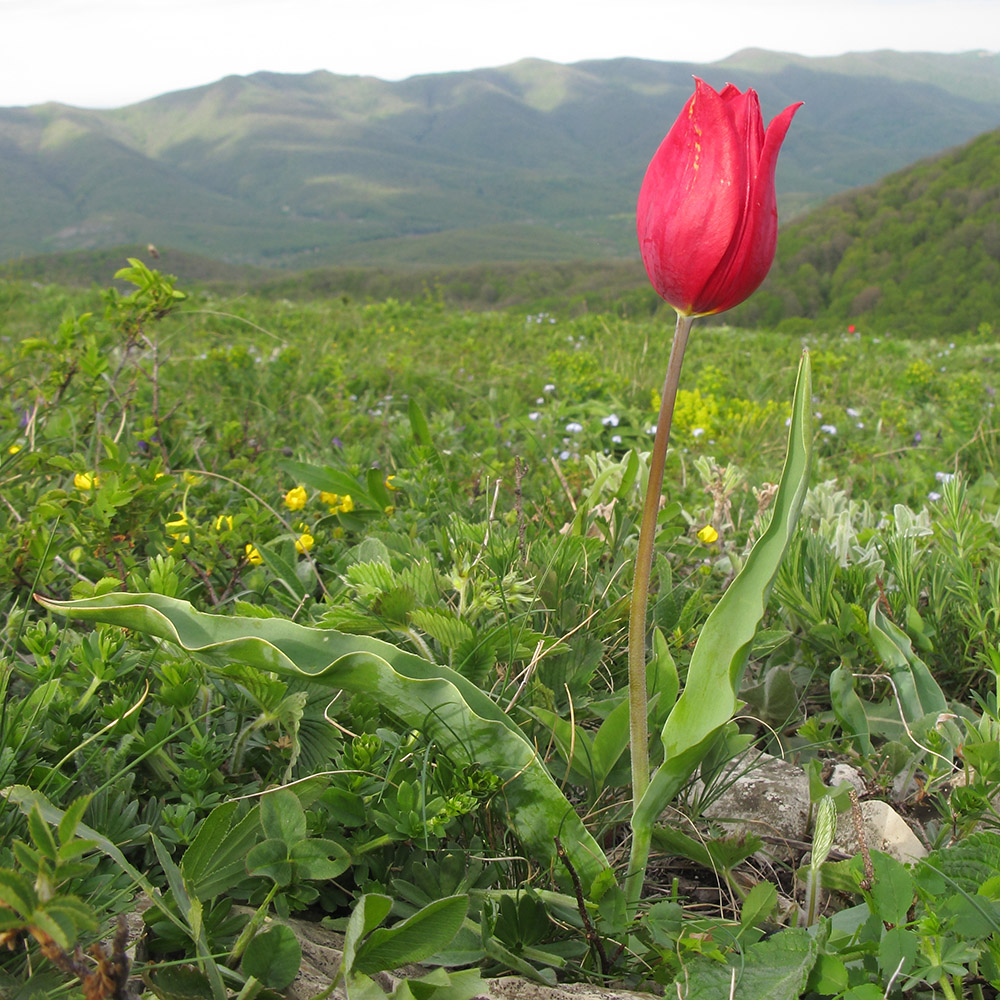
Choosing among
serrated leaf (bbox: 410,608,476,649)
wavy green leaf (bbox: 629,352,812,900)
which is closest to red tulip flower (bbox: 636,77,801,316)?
wavy green leaf (bbox: 629,352,812,900)

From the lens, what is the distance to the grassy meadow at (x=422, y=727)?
3.10ft

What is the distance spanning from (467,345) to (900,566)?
5.33 meters

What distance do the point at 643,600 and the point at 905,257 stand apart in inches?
1613

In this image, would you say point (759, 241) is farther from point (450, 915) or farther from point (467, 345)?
point (467, 345)

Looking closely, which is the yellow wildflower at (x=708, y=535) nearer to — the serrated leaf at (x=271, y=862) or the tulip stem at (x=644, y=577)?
the tulip stem at (x=644, y=577)

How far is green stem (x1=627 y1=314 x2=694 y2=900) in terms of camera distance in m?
1.00

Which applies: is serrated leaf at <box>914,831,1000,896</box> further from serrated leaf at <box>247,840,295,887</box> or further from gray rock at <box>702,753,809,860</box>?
serrated leaf at <box>247,840,295,887</box>

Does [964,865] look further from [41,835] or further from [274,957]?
[41,835]

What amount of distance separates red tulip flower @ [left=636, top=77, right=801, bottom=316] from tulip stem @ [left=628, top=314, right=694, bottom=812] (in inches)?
3.0

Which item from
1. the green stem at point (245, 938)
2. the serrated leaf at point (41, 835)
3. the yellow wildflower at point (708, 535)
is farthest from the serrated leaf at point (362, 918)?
the yellow wildflower at point (708, 535)

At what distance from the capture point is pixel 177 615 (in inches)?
41.2

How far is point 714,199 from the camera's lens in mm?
983

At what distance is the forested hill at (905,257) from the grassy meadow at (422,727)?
28.8m

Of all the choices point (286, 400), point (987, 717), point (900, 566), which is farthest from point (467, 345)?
point (987, 717)
